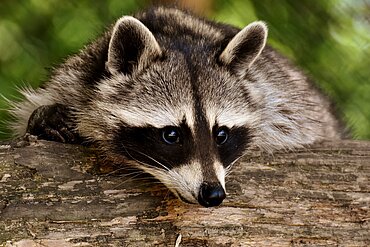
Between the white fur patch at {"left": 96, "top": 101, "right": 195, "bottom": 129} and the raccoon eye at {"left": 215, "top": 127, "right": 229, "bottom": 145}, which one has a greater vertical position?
the white fur patch at {"left": 96, "top": 101, "right": 195, "bottom": 129}

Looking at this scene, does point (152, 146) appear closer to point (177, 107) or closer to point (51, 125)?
point (177, 107)

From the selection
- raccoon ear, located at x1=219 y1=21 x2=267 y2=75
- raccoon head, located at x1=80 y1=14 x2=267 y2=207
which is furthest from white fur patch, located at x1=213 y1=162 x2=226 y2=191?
raccoon ear, located at x1=219 y1=21 x2=267 y2=75

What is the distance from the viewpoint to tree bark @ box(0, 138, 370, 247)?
4.05m

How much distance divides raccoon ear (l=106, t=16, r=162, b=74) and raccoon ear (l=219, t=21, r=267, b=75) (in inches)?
16.9

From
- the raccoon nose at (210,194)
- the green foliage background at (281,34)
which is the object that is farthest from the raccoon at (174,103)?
the green foliage background at (281,34)

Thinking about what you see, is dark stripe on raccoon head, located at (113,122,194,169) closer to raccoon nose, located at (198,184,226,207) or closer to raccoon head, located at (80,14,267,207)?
raccoon head, located at (80,14,267,207)

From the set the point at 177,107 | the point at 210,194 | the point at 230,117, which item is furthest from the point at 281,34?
the point at 210,194

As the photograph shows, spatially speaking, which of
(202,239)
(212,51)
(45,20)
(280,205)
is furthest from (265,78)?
(45,20)

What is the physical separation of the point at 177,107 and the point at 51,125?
91 cm

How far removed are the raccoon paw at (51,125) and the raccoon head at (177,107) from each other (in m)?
0.12

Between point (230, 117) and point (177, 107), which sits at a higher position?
point (177, 107)

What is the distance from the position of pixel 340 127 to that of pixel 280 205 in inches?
80.3

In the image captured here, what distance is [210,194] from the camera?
3.84 metres

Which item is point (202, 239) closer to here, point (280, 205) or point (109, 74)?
point (280, 205)
